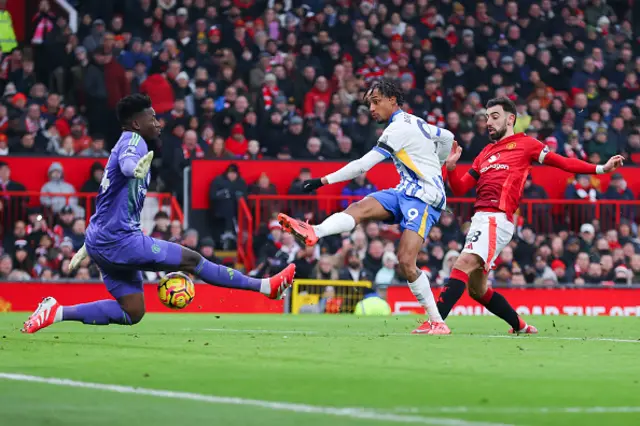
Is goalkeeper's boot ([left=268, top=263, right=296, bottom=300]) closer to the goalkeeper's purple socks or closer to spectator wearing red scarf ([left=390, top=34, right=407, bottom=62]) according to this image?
the goalkeeper's purple socks

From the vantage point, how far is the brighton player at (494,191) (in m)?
12.6

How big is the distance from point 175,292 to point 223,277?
574 millimetres

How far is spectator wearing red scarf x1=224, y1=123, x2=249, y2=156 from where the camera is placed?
23.7 m

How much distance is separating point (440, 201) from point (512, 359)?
3645 mm

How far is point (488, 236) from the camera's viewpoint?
12641 mm

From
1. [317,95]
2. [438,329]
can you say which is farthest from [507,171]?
[317,95]

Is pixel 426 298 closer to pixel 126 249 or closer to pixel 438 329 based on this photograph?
pixel 438 329

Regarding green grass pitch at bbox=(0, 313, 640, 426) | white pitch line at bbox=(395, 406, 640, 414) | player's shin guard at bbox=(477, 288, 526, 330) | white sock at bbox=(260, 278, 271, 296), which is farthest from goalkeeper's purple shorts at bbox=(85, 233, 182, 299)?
white pitch line at bbox=(395, 406, 640, 414)

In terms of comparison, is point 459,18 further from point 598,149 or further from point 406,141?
point 406,141

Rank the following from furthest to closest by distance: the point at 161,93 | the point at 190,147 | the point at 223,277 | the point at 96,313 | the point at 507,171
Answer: the point at 161,93 < the point at 190,147 < the point at 507,171 < the point at 223,277 < the point at 96,313

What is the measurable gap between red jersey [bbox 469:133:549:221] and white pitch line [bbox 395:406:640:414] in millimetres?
6482

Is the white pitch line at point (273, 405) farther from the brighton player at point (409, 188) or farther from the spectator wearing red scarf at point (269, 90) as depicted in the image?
the spectator wearing red scarf at point (269, 90)

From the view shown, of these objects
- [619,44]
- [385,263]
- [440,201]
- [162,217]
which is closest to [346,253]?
[385,263]

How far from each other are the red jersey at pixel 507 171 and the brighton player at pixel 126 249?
8.67ft
